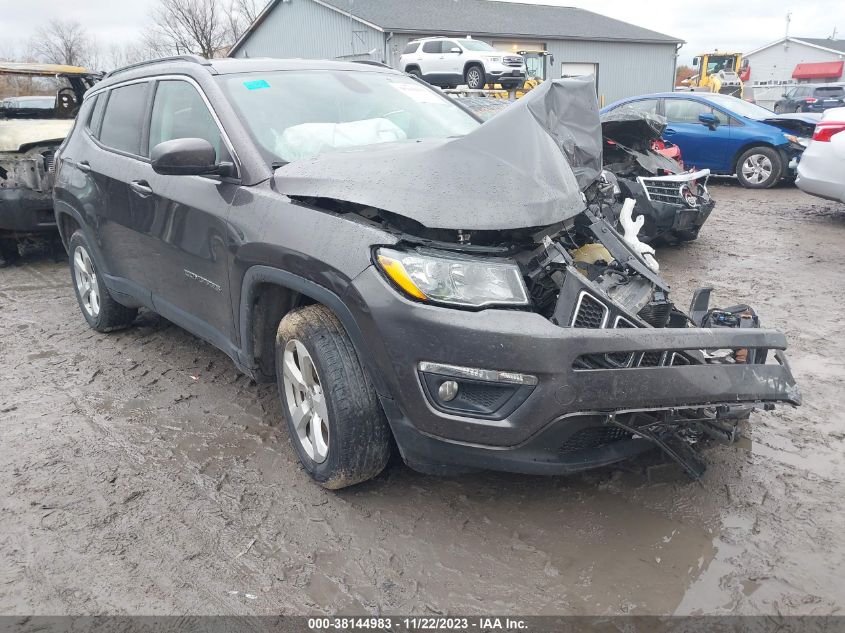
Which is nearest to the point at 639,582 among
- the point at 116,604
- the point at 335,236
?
the point at 335,236

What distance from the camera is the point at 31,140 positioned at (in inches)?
289

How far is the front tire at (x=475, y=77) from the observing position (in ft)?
71.7

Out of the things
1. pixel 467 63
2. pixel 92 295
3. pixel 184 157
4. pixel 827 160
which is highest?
pixel 467 63

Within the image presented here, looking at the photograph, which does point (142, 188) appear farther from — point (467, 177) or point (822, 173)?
point (822, 173)

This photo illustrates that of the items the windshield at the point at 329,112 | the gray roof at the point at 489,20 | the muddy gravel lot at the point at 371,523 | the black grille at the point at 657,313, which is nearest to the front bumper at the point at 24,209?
the muddy gravel lot at the point at 371,523

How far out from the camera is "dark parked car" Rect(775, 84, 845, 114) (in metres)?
26.2

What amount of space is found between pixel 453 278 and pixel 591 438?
2.55 feet

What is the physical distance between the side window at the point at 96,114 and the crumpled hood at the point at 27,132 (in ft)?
9.22

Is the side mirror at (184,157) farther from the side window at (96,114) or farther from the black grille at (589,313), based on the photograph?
the side window at (96,114)

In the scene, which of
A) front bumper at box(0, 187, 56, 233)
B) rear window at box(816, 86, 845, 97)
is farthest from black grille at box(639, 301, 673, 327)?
rear window at box(816, 86, 845, 97)

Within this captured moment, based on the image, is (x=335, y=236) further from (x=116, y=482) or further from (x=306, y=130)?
(x=116, y=482)

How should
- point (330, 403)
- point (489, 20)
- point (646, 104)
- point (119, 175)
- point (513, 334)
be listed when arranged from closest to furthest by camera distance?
point (513, 334) < point (330, 403) < point (119, 175) < point (646, 104) < point (489, 20)

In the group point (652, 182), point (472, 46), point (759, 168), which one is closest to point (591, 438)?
point (652, 182)

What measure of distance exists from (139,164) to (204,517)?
217 cm
